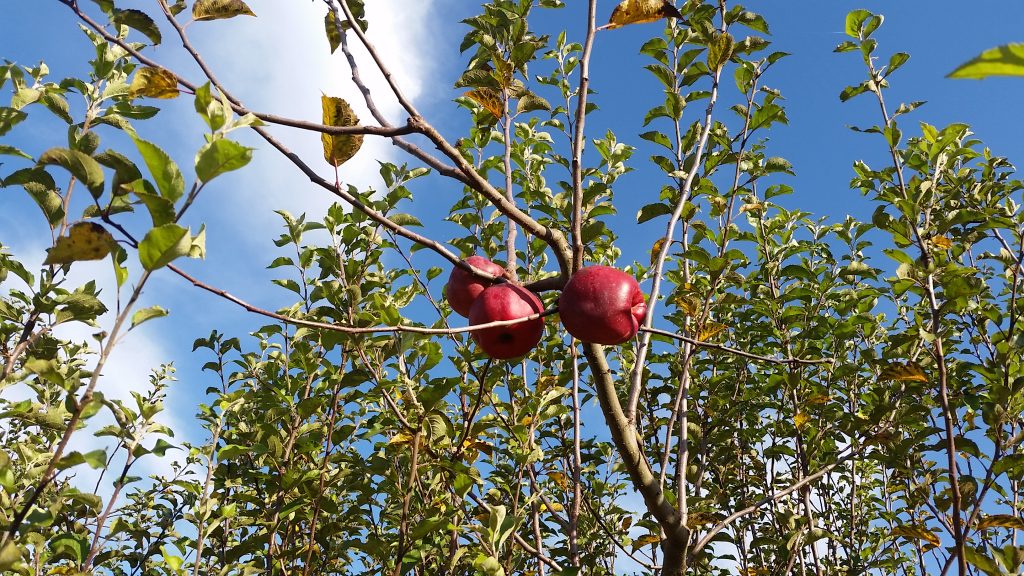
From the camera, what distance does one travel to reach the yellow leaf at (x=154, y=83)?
151cm

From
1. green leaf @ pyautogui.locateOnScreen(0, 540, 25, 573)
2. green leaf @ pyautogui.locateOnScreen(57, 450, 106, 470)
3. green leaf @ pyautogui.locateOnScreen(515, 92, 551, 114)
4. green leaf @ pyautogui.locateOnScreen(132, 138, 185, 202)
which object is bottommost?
green leaf @ pyautogui.locateOnScreen(0, 540, 25, 573)

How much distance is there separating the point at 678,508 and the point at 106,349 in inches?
74.3

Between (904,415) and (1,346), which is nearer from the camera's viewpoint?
(1,346)

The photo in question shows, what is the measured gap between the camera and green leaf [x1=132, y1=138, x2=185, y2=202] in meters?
1.15

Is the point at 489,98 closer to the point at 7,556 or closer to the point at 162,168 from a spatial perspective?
the point at 162,168

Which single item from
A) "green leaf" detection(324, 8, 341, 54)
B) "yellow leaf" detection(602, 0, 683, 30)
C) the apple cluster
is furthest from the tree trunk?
"green leaf" detection(324, 8, 341, 54)

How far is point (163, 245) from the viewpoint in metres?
1.11

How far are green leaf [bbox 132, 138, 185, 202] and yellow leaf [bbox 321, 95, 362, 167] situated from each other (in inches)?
15.8

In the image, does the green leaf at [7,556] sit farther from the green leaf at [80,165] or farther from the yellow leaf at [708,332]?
the yellow leaf at [708,332]

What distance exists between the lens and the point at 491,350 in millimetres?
1865

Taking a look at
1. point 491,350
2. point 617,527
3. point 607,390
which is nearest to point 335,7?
point 491,350

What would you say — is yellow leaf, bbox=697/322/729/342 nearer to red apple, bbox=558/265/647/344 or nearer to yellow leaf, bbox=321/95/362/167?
red apple, bbox=558/265/647/344

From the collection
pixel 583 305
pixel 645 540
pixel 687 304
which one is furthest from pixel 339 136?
pixel 645 540

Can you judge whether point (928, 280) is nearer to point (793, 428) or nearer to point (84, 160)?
point (793, 428)
